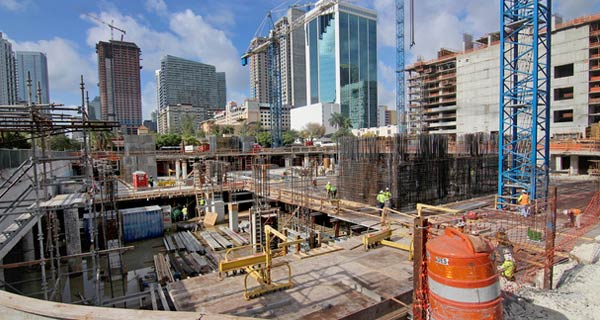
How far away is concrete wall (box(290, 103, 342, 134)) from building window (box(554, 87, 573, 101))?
96.1 metres

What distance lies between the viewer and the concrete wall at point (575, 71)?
43781mm

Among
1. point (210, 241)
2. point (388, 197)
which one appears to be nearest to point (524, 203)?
point (388, 197)

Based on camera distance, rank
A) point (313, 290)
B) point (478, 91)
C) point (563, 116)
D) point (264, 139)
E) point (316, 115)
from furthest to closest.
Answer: point (316, 115) → point (264, 139) → point (478, 91) → point (563, 116) → point (313, 290)

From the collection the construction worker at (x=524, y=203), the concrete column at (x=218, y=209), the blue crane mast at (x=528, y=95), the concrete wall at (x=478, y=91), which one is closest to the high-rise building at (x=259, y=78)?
the concrete wall at (x=478, y=91)

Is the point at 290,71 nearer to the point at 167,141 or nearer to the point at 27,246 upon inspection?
the point at 167,141

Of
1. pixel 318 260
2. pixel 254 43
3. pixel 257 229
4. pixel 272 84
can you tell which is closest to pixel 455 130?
pixel 272 84

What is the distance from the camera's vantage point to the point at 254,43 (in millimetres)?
81812

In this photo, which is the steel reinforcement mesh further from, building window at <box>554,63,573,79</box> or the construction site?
building window at <box>554,63,573,79</box>

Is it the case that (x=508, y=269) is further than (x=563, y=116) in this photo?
No

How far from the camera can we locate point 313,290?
298 inches

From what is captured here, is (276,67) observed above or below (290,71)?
below

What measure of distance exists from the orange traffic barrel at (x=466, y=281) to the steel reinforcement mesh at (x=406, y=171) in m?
12.9

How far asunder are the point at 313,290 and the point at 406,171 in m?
11.5

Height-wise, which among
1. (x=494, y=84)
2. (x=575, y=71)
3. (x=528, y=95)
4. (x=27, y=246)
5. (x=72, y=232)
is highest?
(x=494, y=84)
